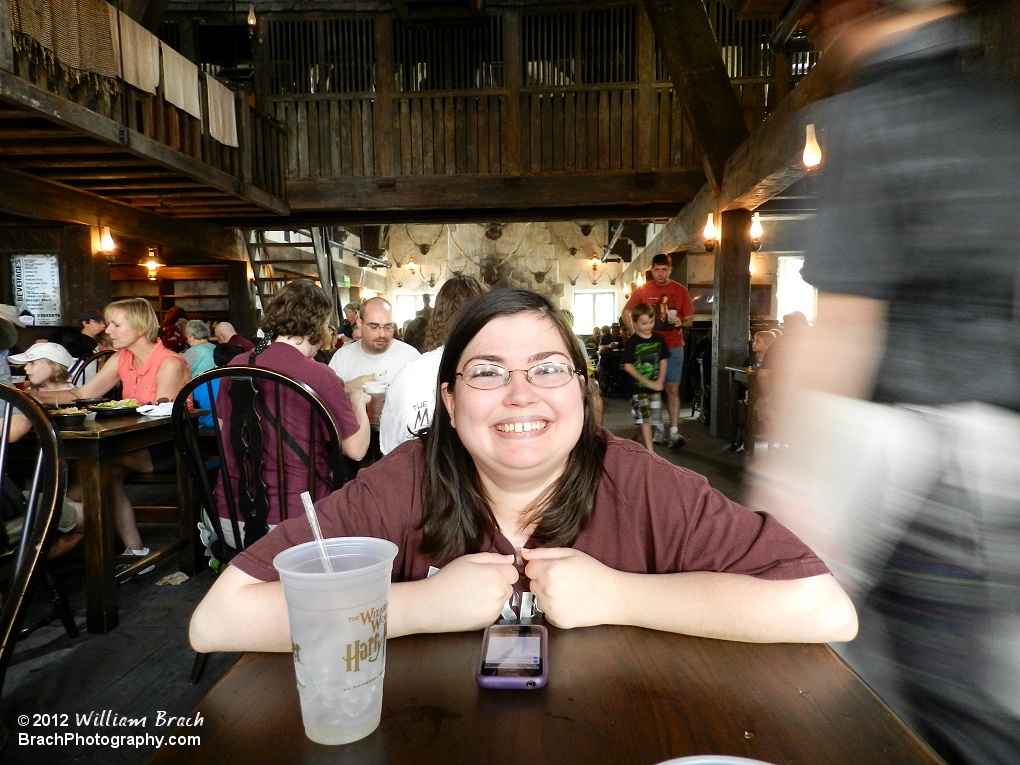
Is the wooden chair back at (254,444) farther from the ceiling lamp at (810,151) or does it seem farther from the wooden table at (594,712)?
the ceiling lamp at (810,151)

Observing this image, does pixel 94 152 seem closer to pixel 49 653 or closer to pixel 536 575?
pixel 49 653

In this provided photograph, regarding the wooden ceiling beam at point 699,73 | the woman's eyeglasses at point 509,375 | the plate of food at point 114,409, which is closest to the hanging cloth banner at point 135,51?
the plate of food at point 114,409

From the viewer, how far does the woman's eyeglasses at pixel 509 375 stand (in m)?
1.13

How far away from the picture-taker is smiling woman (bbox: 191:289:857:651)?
92 cm

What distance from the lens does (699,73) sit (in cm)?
571

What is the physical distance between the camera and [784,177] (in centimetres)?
491

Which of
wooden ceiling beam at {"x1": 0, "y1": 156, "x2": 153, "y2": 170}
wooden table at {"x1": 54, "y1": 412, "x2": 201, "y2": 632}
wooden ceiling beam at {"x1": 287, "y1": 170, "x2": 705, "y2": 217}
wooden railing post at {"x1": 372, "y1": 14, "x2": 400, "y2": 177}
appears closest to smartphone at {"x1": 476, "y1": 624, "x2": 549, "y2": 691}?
wooden table at {"x1": 54, "y1": 412, "x2": 201, "y2": 632}

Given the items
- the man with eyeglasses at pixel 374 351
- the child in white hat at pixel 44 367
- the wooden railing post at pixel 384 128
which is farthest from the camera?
the wooden railing post at pixel 384 128

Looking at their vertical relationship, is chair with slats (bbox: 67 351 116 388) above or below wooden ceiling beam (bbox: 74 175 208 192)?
below

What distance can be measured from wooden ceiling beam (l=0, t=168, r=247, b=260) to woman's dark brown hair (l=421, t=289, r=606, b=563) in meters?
6.19

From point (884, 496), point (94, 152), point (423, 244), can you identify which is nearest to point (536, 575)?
point (884, 496)

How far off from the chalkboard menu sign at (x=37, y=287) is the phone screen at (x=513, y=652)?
7.56 meters

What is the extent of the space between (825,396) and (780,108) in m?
4.39

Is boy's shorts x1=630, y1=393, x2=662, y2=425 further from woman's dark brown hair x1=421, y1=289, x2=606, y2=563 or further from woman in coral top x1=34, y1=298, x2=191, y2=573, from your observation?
woman's dark brown hair x1=421, y1=289, x2=606, y2=563
